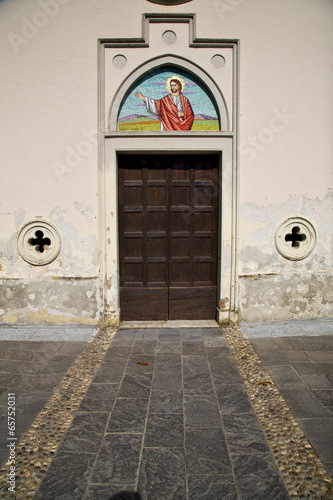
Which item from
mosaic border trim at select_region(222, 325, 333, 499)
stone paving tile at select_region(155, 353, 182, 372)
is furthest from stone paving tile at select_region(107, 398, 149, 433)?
mosaic border trim at select_region(222, 325, 333, 499)

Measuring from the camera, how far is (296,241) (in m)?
4.82

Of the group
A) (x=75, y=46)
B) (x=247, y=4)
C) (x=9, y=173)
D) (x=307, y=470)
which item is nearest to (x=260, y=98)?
(x=247, y=4)

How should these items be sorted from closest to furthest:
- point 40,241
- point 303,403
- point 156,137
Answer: point 303,403 < point 156,137 < point 40,241

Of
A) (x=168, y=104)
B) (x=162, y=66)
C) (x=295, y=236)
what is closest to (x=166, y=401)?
(x=295, y=236)

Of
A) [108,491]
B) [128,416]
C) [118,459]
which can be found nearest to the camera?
[108,491]

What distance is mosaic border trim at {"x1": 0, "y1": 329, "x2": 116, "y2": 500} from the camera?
6.83 feet

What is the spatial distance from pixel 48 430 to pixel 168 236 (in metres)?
2.97

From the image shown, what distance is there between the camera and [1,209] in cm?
462

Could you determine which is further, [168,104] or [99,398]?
[168,104]

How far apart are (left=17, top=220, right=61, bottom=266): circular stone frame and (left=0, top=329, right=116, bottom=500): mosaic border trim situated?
1.54 metres

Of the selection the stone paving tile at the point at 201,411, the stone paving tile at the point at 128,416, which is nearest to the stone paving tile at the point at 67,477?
the stone paving tile at the point at 128,416

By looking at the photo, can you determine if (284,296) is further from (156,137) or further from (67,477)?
(67,477)

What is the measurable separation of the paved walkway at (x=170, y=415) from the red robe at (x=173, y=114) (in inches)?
115

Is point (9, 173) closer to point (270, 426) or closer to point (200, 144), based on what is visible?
point (200, 144)
